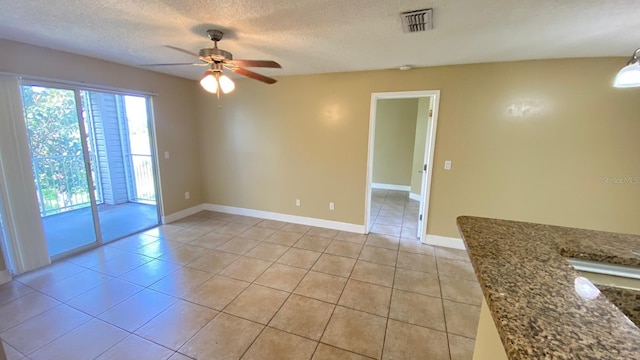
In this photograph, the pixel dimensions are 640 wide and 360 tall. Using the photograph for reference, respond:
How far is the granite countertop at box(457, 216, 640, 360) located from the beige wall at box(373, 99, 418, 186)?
5719 millimetres

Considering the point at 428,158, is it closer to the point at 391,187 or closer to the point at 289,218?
the point at 289,218

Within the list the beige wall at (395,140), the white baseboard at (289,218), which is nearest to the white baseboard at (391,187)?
the beige wall at (395,140)

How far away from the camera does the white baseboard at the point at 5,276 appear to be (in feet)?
8.58

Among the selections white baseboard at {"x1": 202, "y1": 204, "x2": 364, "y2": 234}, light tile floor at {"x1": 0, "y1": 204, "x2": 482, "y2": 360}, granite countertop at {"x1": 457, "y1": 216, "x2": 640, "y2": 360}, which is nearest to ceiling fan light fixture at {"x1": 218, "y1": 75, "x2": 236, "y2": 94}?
light tile floor at {"x1": 0, "y1": 204, "x2": 482, "y2": 360}

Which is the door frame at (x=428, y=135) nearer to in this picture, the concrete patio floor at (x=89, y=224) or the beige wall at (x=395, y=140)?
the beige wall at (x=395, y=140)

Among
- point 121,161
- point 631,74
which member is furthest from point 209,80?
point 121,161

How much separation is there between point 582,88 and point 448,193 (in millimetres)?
1808

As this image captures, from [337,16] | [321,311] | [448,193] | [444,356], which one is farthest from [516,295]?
[448,193]

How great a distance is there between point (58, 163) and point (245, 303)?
11.6ft

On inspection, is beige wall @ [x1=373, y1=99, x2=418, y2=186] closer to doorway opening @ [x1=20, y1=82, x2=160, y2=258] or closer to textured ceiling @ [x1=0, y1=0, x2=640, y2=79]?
textured ceiling @ [x1=0, y1=0, x2=640, y2=79]

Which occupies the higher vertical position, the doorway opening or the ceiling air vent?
the ceiling air vent

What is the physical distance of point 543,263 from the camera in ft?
3.14

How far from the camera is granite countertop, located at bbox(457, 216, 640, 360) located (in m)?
0.59

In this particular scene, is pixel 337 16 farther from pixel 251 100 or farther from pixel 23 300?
pixel 23 300
